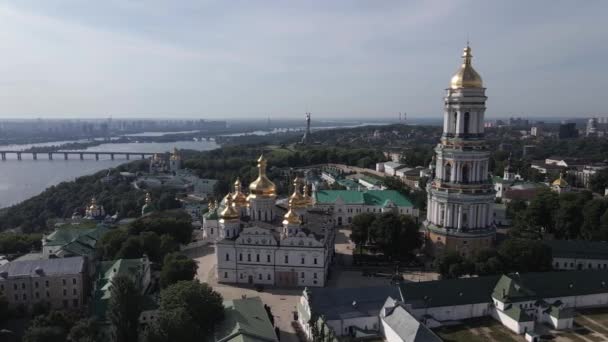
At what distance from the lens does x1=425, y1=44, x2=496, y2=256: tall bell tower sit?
32.6 meters

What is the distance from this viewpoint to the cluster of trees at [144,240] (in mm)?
31500

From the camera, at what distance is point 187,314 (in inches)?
802

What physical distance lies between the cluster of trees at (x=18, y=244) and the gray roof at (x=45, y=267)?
9.02 meters

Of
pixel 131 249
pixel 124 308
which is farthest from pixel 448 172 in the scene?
pixel 124 308

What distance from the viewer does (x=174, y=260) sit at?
28.0 meters

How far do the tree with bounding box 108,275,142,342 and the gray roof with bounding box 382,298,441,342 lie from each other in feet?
39.5

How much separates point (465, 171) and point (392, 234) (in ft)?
22.9

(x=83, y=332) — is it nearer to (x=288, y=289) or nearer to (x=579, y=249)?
(x=288, y=289)

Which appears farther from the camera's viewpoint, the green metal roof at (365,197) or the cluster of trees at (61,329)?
the green metal roof at (365,197)

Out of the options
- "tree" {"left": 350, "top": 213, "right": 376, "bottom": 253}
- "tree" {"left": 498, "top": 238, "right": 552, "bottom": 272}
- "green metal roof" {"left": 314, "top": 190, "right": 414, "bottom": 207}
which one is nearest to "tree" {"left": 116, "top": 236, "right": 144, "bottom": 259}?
"tree" {"left": 350, "top": 213, "right": 376, "bottom": 253}

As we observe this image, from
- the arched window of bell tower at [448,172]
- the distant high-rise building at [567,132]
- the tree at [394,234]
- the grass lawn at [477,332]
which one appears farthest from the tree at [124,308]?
the distant high-rise building at [567,132]

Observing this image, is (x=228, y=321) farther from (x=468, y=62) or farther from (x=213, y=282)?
(x=468, y=62)

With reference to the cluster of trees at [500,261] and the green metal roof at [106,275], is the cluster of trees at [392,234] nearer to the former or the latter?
the cluster of trees at [500,261]

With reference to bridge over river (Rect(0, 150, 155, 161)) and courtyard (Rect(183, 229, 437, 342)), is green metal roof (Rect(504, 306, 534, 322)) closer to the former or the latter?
courtyard (Rect(183, 229, 437, 342))
